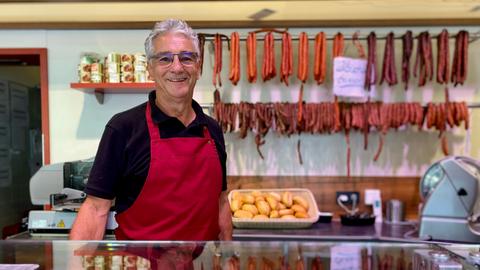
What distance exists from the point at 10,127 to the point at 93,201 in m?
3.18

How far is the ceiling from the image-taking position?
9.09 ft

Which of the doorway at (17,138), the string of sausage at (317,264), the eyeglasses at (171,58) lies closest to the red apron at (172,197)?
the eyeglasses at (171,58)

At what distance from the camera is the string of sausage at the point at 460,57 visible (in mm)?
2887

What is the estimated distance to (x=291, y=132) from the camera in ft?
9.97

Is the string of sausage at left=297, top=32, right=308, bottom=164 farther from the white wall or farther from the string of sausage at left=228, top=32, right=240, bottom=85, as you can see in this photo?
the string of sausage at left=228, top=32, right=240, bottom=85

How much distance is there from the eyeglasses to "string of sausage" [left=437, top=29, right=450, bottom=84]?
216cm

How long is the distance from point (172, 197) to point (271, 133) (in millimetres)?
1813

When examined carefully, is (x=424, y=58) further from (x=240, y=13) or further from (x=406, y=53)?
(x=240, y=13)

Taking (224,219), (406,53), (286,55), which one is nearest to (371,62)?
(406,53)

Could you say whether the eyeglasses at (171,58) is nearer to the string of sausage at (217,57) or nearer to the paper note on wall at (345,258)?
the paper note on wall at (345,258)

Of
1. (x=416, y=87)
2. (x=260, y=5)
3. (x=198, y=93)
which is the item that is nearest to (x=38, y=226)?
(x=198, y=93)

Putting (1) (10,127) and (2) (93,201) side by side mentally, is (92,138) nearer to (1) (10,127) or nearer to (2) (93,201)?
(1) (10,127)

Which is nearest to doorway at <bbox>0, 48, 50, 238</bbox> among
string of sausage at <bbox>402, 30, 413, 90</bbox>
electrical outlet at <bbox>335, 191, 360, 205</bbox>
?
electrical outlet at <bbox>335, 191, 360, 205</bbox>

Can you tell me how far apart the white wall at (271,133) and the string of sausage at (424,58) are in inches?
11.7
